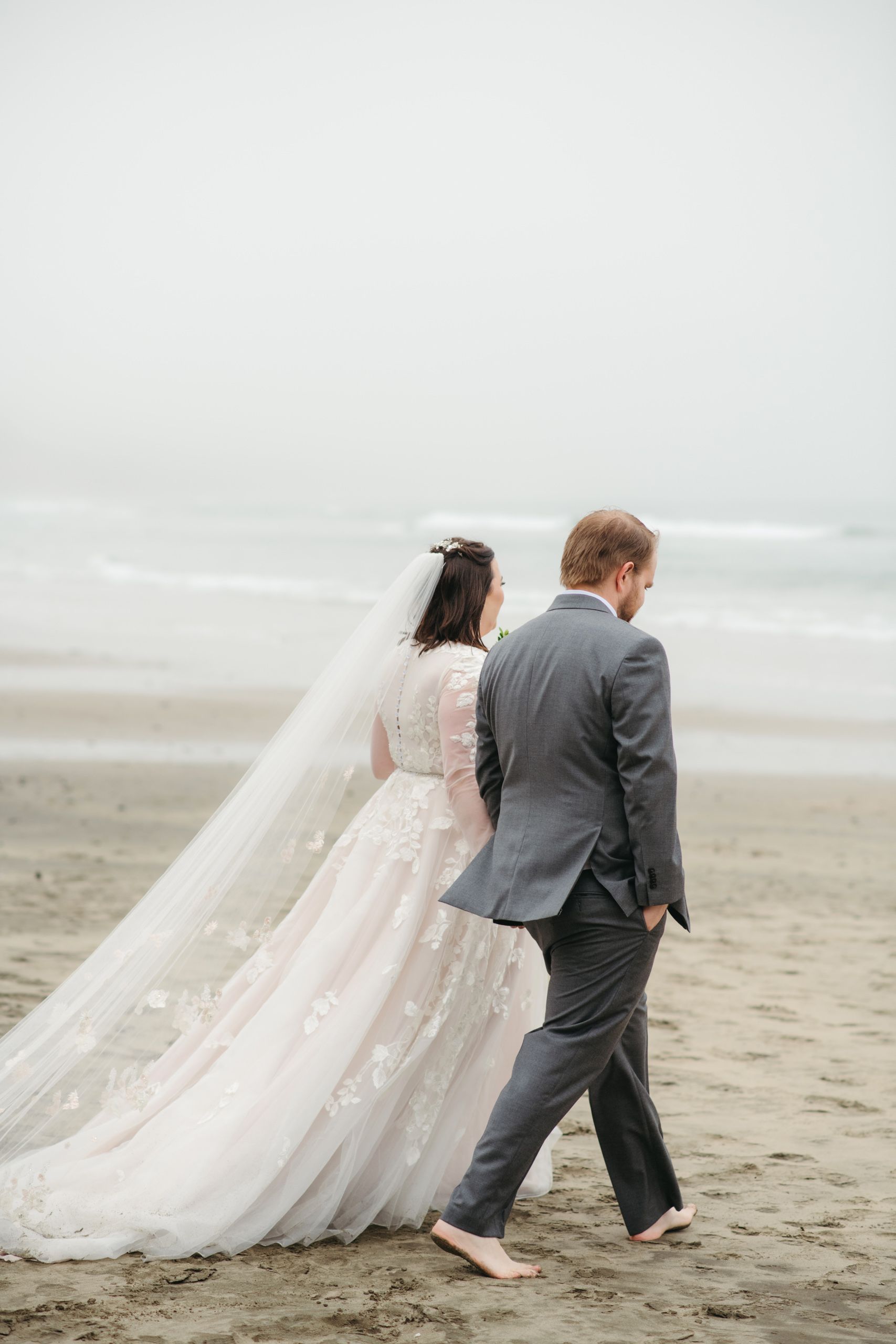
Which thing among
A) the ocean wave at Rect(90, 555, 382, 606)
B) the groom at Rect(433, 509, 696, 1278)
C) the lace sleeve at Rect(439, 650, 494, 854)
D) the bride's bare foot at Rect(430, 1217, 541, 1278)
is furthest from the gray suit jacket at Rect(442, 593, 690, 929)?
the ocean wave at Rect(90, 555, 382, 606)

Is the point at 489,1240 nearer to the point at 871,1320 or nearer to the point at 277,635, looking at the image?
the point at 871,1320

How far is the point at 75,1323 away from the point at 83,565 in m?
31.5

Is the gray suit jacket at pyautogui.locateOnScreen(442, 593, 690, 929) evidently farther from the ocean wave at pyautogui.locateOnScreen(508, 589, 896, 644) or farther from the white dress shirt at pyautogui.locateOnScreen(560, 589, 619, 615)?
the ocean wave at pyautogui.locateOnScreen(508, 589, 896, 644)

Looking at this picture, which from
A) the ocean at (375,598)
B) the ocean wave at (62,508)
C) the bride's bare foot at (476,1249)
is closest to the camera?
the bride's bare foot at (476,1249)

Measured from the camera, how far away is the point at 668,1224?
3400 millimetres

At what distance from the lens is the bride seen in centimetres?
317

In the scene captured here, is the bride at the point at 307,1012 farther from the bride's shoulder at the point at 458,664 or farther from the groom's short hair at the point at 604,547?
the groom's short hair at the point at 604,547

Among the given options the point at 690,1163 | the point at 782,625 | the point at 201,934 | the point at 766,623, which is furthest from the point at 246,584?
the point at 201,934

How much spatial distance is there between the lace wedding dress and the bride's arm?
0.14ft

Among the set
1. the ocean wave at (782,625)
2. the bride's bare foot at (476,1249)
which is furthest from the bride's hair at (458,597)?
the ocean wave at (782,625)

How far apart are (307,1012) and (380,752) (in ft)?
2.46

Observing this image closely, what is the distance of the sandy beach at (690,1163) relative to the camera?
9.14 ft

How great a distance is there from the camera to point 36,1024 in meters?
3.42

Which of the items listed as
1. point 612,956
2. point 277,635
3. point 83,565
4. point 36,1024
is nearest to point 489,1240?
point 612,956
